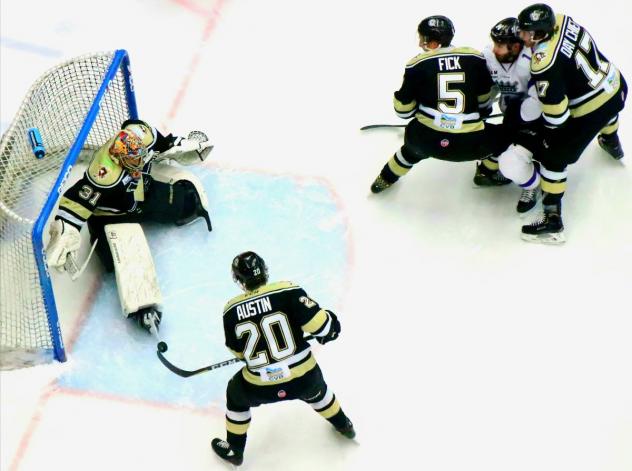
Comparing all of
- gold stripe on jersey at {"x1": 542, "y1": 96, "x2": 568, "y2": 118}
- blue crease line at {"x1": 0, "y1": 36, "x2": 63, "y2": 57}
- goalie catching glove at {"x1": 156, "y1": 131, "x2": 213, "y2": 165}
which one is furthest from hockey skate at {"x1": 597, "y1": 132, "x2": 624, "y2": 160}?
blue crease line at {"x1": 0, "y1": 36, "x2": 63, "y2": 57}

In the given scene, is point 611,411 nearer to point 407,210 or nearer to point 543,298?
point 543,298

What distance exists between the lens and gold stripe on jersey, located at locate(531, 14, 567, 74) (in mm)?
3268

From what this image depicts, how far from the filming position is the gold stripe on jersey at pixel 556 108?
332 cm

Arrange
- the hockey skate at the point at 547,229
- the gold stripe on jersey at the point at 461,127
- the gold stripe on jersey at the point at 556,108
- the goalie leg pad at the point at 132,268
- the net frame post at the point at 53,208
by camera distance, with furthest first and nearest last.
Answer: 1. the hockey skate at the point at 547,229
2. the gold stripe on jersey at the point at 461,127
3. the goalie leg pad at the point at 132,268
4. the gold stripe on jersey at the point at 556,108
5. the net frame post at the point at 53,208

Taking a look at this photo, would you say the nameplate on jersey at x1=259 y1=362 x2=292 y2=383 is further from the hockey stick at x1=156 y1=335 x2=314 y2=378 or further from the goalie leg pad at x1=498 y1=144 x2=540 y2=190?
the goalie leg pad at x1=498 y1=144 x2=540 y2=190

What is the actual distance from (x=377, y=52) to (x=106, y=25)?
1373 millimetres

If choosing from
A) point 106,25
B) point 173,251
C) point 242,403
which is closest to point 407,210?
point 173,251

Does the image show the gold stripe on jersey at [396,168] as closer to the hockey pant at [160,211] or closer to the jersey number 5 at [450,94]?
the jersey number 5 at [450,94]

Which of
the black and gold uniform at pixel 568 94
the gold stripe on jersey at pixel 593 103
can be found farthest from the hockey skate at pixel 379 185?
the gold stripe on jersey at pixel 593 103

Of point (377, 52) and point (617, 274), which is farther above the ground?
point (377, 52)

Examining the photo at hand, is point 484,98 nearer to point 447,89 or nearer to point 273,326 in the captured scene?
point 447,89

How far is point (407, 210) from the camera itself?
12.6 feet

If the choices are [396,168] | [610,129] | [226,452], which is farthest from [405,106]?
[226,452]

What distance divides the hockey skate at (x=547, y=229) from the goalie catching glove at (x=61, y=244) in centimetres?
180
